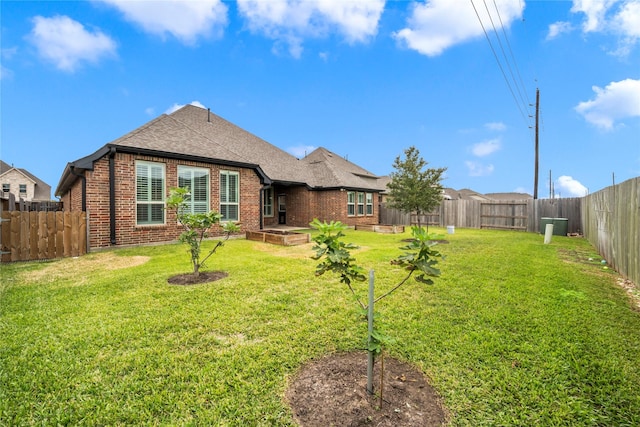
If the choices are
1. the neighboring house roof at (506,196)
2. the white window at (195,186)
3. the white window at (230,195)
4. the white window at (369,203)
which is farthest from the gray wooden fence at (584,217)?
the neighboring house roof at (506,196)

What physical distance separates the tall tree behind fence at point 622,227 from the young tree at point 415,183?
16.2 ft

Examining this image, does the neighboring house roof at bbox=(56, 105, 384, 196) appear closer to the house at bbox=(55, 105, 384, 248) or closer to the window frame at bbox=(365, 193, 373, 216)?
the house at bbox=(55, 105, 384, 248)

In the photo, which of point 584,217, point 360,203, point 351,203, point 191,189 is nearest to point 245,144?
point 351,203

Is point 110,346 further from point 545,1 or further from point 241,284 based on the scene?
point 545,1

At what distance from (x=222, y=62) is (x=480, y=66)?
13.2m

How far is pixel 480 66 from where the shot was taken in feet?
40.0

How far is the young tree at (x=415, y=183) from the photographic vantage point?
37.8 feet

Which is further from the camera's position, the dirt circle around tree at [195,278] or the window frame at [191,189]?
the window frame at [191,189]

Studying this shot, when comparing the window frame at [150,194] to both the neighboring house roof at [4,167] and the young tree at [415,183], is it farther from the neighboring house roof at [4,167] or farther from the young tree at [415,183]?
the neighboring house roof at [4,167]

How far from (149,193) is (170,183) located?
2.39 feet

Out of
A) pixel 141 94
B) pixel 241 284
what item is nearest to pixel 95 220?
pixel 241 284

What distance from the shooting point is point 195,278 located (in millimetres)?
5426

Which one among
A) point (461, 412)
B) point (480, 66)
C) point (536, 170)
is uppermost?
point (480, 66)

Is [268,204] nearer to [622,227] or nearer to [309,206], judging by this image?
[309,206]
